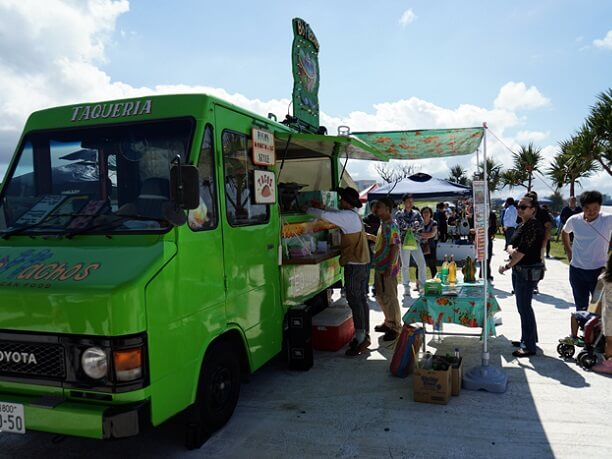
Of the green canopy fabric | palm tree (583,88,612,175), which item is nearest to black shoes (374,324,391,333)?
the green canopy fabric

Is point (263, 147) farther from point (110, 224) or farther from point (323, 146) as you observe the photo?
point (110, 224)

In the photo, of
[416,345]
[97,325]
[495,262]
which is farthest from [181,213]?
[495,262]

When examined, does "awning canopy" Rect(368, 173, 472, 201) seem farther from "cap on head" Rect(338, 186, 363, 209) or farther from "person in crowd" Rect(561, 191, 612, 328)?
"person in crowd" Rect(561, 191, 612, 328)

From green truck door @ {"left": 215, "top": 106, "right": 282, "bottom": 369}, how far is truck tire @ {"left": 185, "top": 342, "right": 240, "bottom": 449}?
25 centimetres

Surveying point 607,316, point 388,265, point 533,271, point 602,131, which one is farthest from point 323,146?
point 602,131

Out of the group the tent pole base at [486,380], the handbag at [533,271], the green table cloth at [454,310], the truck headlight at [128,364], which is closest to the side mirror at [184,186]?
the truck headlight at [128,364]

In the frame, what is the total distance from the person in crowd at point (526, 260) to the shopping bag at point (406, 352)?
1.35 m

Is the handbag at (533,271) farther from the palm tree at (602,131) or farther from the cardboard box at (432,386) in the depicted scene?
the palm tree at (602,131)

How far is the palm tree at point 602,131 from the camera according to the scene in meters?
20.3

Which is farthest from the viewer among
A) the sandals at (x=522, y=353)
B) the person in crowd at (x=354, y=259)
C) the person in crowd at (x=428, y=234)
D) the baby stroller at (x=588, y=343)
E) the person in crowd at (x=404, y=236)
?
the person in crowd at (x=428, y=234)

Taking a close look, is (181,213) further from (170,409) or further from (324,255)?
(324,255)

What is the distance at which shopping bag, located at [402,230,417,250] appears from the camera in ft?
28.8

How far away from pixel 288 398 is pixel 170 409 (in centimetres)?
170

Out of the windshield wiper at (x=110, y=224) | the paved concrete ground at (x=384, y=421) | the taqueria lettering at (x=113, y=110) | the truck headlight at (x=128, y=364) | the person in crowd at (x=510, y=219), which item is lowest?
the paved concrete ground at (x=384, y=421)
